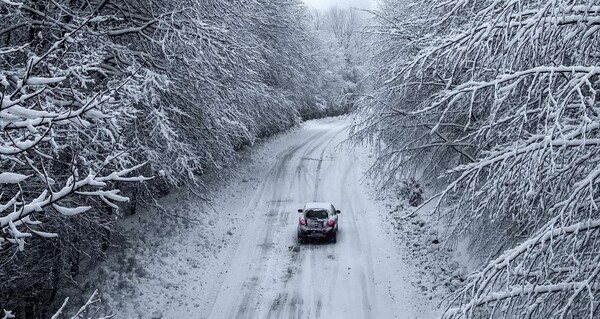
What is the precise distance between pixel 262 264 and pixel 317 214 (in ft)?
9.63

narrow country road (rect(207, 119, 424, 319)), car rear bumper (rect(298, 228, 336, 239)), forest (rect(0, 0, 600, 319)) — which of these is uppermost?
forest (rect(0, 0, 600, 319))

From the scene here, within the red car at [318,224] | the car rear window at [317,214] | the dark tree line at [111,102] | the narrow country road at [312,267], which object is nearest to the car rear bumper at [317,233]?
the red car at [318,224]

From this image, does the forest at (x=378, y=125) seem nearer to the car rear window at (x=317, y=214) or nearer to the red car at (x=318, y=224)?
the red car at (x=318, y=224)

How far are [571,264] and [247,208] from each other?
15.3 m

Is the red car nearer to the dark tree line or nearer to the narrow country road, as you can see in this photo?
the narrow country road

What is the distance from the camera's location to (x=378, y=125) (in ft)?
41.0

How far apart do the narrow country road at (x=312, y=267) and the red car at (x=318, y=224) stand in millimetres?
424

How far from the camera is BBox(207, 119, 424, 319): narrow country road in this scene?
12.0 m

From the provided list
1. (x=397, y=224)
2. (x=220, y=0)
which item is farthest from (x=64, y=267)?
(x=397, y=224)

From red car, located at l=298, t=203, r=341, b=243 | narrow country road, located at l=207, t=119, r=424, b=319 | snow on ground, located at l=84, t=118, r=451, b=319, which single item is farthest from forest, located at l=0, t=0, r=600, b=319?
red car, located at l=298, t=203, r=341, b=243

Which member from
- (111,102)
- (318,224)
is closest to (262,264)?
(318,224)

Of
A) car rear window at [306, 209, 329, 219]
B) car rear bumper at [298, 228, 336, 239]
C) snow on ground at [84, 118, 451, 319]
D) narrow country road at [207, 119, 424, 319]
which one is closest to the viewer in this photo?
narrow country road at [207, 119, 424, 319]

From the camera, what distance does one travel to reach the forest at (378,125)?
194 inches

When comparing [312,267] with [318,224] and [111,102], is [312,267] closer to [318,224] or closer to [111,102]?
[318,224]
